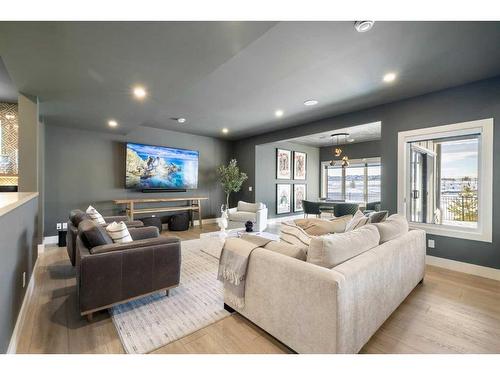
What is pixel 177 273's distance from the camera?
2346mm

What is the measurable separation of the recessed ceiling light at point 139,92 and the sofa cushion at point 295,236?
242cm

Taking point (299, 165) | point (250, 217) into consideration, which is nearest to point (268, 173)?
point (299, 165)

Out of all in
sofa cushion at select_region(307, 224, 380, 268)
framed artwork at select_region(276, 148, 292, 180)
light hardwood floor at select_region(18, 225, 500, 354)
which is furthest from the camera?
framed artwork at select_region(276, 148, 292, 180)

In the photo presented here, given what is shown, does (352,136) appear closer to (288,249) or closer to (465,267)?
(465,267)

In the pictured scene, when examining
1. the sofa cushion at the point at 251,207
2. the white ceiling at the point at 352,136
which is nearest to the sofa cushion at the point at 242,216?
the sofa cushion at the point at 251,207

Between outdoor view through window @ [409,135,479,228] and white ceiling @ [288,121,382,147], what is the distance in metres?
1.36

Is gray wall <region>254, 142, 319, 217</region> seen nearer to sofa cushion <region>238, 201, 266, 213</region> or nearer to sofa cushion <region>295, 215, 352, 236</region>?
sofa cushion <region>238, 201, 266, 213</region>

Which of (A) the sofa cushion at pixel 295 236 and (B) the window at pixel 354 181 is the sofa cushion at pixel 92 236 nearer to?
(A) the sofa cushion at pixel 295 236

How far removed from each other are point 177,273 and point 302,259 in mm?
1424

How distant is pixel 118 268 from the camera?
197 centimetres

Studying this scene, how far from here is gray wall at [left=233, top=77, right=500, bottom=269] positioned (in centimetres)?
289

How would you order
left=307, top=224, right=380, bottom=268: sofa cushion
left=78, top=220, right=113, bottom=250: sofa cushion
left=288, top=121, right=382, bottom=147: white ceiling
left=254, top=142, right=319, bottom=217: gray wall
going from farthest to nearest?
1. left=254, top=142, right=319, bottom=217: gray wall
2. left=288, top=121, right=382, bottom=147: white ceiling
3. left=78, top=220, right=113, bottom=250: sofa cushion
4. left=307, top=224, right=380, bottom=268: sofa cushion

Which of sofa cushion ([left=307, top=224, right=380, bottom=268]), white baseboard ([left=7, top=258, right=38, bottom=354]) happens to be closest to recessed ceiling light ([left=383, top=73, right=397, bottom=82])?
sofa cushion ([left=307, top=224, right=380, bottom=268])

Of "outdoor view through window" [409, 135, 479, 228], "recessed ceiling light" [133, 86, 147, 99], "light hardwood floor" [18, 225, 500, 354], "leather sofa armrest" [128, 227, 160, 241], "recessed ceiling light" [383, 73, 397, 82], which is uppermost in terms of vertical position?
"recessed ceiling light" [383, 73, 397, 82]
